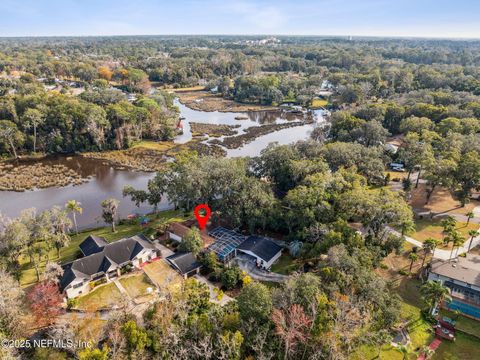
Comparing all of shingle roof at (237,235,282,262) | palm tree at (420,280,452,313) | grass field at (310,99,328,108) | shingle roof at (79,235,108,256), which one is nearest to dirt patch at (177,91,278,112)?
grass field at (310,99,328,108)

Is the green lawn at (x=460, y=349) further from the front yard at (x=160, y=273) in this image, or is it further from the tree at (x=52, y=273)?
the tree at (x=52, y=273)

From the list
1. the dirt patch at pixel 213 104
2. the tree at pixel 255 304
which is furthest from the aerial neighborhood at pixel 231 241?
the dirt patch at pixel 213 104

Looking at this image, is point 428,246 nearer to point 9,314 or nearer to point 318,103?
point 9,314

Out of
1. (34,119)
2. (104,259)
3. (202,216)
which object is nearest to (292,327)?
(104,259)

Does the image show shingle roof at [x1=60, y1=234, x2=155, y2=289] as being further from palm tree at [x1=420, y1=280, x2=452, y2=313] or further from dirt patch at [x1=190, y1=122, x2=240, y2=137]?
dirt patch at [x1=190, y1=122, x2=240, y2=137]

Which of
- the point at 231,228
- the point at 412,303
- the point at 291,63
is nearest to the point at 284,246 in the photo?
the point at 231,228

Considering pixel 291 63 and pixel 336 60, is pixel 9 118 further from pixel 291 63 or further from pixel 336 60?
pixel 336 60
